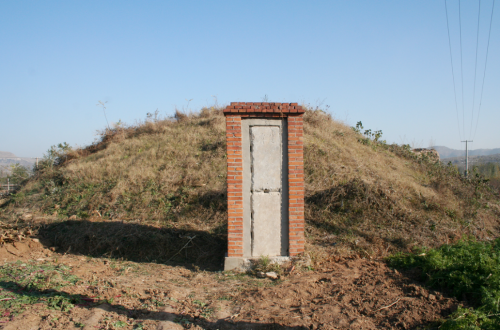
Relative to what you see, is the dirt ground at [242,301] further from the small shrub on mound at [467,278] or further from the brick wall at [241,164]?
the brick wall at [241,164]

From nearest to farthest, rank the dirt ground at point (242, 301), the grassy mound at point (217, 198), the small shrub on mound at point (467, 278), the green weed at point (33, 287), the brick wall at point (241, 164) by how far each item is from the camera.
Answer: the small shrub on mound at point (467, 278) → the dirt ground at point (242, 301) → the green weed at point (33, 287) → the brick wall at point (241, 164) → the grassy mound at point (217, 198)

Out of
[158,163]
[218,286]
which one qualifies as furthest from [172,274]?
[158,163]

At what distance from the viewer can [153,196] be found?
10.2m

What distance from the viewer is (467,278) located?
4.50m

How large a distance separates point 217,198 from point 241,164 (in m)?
3.87

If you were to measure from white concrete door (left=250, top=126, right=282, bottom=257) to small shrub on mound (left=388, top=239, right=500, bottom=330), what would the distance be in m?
2.44

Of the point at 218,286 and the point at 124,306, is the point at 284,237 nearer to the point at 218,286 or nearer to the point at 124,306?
the point at 218,286

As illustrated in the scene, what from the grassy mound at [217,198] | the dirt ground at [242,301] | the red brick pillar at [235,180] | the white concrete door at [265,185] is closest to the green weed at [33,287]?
the dirt ground at [242,301]

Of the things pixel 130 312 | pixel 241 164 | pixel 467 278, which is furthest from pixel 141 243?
pixel 467 278

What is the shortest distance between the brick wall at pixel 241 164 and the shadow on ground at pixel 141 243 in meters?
1.31

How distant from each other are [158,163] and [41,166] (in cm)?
578

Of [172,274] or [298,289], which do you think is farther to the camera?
[172,274]

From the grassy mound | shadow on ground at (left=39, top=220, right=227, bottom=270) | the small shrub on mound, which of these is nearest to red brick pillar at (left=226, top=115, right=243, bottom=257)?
shadow on ground at (left=39, top=220, right=227, bottom=270)

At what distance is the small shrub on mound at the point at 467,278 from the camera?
11.8 feet
